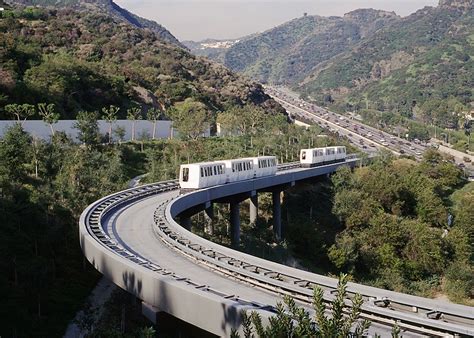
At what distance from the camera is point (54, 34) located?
11575cm

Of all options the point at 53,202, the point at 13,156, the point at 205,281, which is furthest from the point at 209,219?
the point at 205,281

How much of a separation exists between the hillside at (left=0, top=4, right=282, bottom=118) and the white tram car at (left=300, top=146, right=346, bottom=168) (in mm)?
30972

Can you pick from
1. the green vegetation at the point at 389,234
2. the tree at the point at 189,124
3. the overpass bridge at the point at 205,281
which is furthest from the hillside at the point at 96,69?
the overpass bridge at the point at 205,281

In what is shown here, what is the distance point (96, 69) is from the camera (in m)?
93.6

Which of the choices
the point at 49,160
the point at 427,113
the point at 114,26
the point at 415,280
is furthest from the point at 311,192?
the point at 427,113

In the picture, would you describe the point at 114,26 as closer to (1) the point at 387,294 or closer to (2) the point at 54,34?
(2) the point at 54,34

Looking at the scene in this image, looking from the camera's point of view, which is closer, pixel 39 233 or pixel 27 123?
pixel 39 233

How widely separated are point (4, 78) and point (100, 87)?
68.8ft

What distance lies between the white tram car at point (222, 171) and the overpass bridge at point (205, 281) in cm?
593

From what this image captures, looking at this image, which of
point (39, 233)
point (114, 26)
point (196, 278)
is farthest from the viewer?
point (114, 26)

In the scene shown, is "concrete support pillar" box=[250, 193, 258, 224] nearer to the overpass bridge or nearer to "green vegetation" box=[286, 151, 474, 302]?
"green vegetation" box=[286, 151, 474, 302]

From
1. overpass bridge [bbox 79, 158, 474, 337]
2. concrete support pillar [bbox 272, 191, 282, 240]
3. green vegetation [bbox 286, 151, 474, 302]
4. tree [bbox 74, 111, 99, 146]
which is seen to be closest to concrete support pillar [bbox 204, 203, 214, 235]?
concrete support pillar [bbox 272, 191, 282, 240]

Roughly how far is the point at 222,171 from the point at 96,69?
188 feet

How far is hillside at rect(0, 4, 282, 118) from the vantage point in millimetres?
73812
